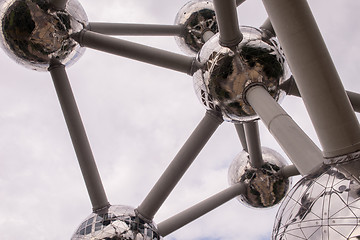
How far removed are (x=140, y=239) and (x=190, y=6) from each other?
19.6ft

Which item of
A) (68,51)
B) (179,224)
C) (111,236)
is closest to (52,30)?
(68,51)

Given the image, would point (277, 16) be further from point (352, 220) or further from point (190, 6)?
point (190, 6)

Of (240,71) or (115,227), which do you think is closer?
(240,71)

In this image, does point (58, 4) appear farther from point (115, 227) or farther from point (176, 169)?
point (115, 227)

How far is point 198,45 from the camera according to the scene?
928 centimetres

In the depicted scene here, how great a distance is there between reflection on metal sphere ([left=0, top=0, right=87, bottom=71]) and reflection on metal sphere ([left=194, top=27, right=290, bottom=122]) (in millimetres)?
2079

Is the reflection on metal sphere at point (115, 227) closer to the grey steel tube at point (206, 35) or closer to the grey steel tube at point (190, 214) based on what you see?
the grey steel tube at point (190, 214)

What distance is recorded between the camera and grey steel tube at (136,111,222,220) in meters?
5.93

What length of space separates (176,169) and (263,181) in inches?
115

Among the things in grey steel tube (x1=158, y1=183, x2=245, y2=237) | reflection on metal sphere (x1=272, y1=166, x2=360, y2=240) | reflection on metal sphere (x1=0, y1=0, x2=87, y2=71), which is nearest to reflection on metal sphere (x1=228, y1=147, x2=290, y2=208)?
grey steel tube (x1=158, y1=183, x2=245, y2=237)

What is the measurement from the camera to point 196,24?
30.8 ft

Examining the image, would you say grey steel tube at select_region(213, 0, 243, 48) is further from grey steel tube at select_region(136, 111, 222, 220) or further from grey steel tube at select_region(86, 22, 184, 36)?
grey steel tube at select_region(86, 22, 184, 36)

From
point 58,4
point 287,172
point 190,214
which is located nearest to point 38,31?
point 58,4

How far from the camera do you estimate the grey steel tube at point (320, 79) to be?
287cm
